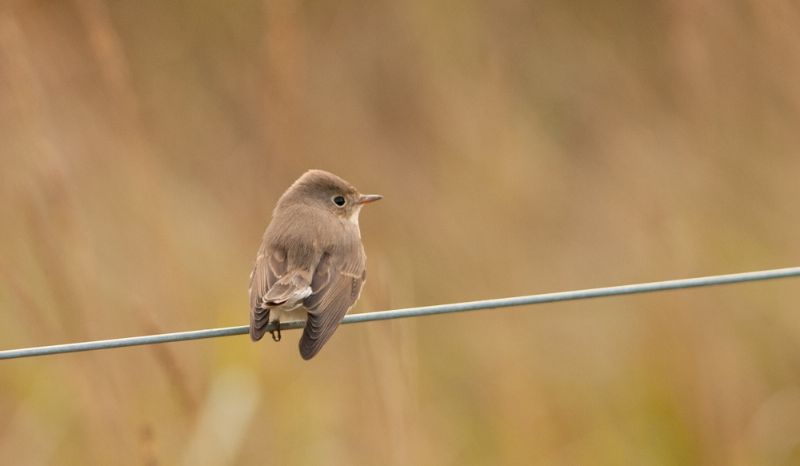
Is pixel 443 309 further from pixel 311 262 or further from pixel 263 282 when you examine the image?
pixel 311 262

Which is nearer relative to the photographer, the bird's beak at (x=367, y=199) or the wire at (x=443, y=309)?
the wire at (x=443, y=309)

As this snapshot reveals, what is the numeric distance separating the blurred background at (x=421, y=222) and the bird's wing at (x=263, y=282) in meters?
0.25


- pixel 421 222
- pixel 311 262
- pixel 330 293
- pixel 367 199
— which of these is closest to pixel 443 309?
pixel 330 293

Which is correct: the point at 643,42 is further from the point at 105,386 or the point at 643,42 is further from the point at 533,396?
the point at 105,386

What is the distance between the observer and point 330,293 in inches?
162

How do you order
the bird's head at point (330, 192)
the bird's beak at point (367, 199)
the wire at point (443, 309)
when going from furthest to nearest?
the bird's head at point (330, 192), the bird's beak at point (367, 199), the wire at point (443, 309)

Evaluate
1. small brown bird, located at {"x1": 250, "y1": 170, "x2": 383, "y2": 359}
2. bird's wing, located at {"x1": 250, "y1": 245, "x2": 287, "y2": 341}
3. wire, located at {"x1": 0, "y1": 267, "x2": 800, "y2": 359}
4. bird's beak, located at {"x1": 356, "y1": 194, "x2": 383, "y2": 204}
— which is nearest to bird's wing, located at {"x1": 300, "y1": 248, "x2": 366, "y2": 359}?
small brown bird, located at {"x1": 250, "y1": 170, "x2": 383, "y2": 359}

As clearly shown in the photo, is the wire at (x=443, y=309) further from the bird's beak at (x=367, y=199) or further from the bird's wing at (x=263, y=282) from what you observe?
the bird's beak at (x=367, y=199)

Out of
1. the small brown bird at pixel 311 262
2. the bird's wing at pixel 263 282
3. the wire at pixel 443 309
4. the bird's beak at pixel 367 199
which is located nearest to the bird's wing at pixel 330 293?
the small brown bird at pixel 311 262

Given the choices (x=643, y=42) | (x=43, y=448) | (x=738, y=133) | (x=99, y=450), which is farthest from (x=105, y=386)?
(x=643, y=42)

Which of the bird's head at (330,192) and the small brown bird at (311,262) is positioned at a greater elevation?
the bird's head at (330,192)

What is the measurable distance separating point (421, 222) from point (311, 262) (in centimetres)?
111

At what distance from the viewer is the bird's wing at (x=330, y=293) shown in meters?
3.84

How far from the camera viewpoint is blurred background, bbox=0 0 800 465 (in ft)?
12.7
